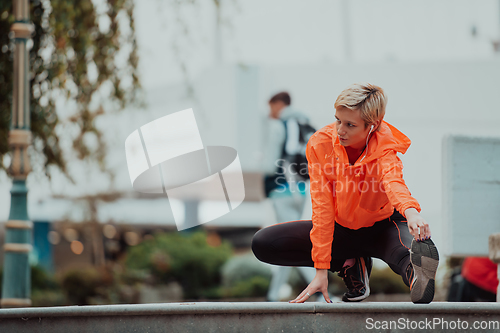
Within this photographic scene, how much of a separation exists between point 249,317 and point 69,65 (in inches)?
191

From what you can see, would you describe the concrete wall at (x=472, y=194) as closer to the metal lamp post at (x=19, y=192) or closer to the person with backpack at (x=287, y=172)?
the person with backpack at (x=287, y=172)

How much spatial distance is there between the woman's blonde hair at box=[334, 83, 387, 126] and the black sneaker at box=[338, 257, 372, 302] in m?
0.88

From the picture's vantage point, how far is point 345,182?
9.00 ft

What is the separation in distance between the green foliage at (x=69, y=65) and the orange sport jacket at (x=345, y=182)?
389cm

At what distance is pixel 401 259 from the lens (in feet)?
8.63

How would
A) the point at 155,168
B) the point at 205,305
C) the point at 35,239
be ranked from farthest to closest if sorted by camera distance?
1. the point at 35,239
2. the point at 155,168
3. the point at 205,305

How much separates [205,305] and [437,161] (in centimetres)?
831

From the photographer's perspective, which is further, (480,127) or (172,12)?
(480,127)

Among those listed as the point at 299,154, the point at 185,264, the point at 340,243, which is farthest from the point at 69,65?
the point at 185,264

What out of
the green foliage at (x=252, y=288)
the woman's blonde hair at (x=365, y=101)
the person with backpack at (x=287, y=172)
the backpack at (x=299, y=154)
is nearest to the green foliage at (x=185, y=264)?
the green foliage at (x=252, y=288)

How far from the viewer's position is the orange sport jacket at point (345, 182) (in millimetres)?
2695

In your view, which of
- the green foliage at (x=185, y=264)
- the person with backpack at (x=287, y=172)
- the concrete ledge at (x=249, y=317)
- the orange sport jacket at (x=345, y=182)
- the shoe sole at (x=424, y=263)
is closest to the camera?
the shoe sole at (x=424, y=263)

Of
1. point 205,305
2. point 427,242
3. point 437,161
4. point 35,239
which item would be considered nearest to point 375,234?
point 427,242

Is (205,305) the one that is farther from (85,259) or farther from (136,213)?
(85,259)
